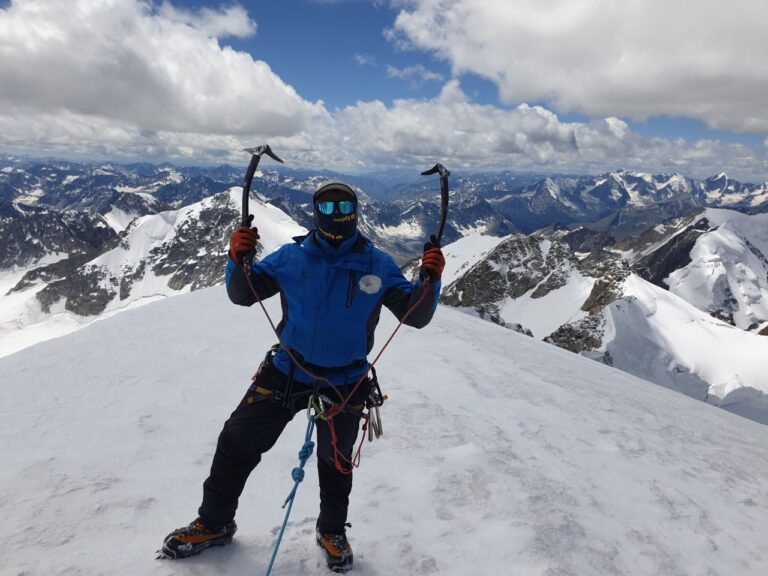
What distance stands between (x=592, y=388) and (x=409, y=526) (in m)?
8.10

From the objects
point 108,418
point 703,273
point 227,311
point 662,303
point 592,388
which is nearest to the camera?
point 108,418

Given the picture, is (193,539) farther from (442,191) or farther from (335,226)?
(442,191)

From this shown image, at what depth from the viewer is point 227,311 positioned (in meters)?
14.8

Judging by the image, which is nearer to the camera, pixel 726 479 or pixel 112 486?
pixel 112 486

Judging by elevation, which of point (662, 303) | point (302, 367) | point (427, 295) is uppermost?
point (427, 295)

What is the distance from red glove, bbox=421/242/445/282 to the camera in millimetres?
4684

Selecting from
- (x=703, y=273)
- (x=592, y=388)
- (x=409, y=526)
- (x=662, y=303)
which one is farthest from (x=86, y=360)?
(x=703, y=273)

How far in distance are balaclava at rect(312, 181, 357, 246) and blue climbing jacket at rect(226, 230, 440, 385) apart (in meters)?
0.08

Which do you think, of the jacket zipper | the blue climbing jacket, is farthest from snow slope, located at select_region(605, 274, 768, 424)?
the jacket zipper

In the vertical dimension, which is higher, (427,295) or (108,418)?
(427,295)

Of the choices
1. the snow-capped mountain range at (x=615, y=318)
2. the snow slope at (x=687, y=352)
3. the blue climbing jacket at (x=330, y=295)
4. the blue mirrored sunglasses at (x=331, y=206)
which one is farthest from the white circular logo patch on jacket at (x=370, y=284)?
the snow slope at (x=687, y=352)

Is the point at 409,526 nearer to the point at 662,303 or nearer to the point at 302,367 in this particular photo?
the point at 302,367

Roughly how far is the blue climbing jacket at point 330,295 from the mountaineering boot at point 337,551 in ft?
4.95

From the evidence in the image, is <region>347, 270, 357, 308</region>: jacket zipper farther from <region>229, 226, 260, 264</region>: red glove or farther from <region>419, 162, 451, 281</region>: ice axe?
<region>229, 226, 260, 264</region>: red glove
